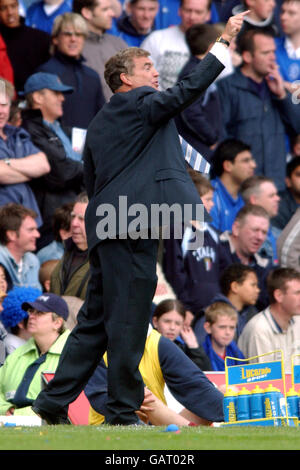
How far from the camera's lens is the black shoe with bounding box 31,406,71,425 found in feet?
21.7

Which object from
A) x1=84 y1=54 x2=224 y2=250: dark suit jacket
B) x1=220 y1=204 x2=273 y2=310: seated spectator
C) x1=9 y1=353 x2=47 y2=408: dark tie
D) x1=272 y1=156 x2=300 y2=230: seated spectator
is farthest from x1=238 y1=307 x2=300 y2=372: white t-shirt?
x1=84 y1=54 x2=224 y2=250: dark suit jacket

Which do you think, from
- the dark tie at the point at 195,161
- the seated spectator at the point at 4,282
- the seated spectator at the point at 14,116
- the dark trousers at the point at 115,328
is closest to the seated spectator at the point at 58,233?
the seated spectator at the point at 4,282

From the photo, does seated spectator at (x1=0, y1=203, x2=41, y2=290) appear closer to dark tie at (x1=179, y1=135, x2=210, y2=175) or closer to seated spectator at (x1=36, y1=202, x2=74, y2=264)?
seated spectator at (x1=36, y1=202, x2=74, y2=264)

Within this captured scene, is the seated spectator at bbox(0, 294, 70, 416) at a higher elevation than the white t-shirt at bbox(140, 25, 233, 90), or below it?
below

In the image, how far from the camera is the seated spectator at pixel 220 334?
9.75 m

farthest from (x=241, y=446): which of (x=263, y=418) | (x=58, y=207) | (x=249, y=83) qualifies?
(x=249, y=83)

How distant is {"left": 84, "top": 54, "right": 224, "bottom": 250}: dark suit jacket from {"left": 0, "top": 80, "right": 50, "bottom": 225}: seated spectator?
4093mm

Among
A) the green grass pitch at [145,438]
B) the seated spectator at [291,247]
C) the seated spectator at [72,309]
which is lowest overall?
the green grass pitch at [145,438]

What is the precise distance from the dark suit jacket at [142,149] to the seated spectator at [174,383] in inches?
49.4

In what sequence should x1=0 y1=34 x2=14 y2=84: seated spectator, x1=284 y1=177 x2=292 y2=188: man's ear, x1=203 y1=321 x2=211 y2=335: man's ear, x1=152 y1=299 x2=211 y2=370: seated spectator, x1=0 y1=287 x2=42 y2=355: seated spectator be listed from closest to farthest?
x1=0 y1=287 x2=42 y2=355: seated spectator < x1=152 y1=299 x2=211 y2=370: seated spectator < x1=203 y1=321 x2=211 y2=335: man's ear < x1=0 y1=34 x2=14 y2=84: seated spectator < x1=284 y1=177 x2=292 y2=188: man's ear

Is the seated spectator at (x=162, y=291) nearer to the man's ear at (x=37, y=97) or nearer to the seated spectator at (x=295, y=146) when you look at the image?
→ the man's ear at (x=37, y=97)

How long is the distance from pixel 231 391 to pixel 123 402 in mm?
690

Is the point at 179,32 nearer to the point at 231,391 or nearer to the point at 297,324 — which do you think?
the point at 297,324

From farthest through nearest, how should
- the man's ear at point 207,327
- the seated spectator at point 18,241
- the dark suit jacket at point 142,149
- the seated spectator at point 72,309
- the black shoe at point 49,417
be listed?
the seated spectator at point 18,241, the man's ear at point 207,327, the seated spectator at point 72,309, the black shoe at point 49,417, the dark suit jacket at point 142,149
